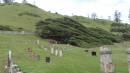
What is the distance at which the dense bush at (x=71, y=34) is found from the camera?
354 ft

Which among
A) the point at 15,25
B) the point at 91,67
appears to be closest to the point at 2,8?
the point at 15,25

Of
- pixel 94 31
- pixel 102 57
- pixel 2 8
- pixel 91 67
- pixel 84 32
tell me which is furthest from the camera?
pixel 2 8

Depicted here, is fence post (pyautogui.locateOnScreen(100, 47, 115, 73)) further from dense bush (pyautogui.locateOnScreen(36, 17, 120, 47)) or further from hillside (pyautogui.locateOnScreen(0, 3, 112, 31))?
hillside (pyautogui.locateOnScreen(0, 3, 112, 31))

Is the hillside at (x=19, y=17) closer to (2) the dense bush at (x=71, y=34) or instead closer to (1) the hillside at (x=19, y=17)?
(1) the hillside at (x=19, y=17)

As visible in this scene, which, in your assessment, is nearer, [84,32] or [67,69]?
[67,69]

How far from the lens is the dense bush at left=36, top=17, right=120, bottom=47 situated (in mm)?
107950

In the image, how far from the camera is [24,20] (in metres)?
150

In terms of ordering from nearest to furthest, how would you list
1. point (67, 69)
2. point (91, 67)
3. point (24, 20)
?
point (67, 69)
point (91, 67)
point (24, 20)

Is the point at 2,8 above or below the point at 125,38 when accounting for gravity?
above

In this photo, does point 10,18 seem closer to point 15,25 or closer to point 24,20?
point 24,20

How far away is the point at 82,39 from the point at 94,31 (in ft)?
67.0

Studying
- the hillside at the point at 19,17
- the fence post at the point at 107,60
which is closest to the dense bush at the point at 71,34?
the hillside at the point at 19,17

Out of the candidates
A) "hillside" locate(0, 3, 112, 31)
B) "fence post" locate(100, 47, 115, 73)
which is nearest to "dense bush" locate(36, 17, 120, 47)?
"hillside" locate(0, 3, 112, 31)

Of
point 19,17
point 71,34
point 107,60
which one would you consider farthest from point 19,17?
point 107,60
